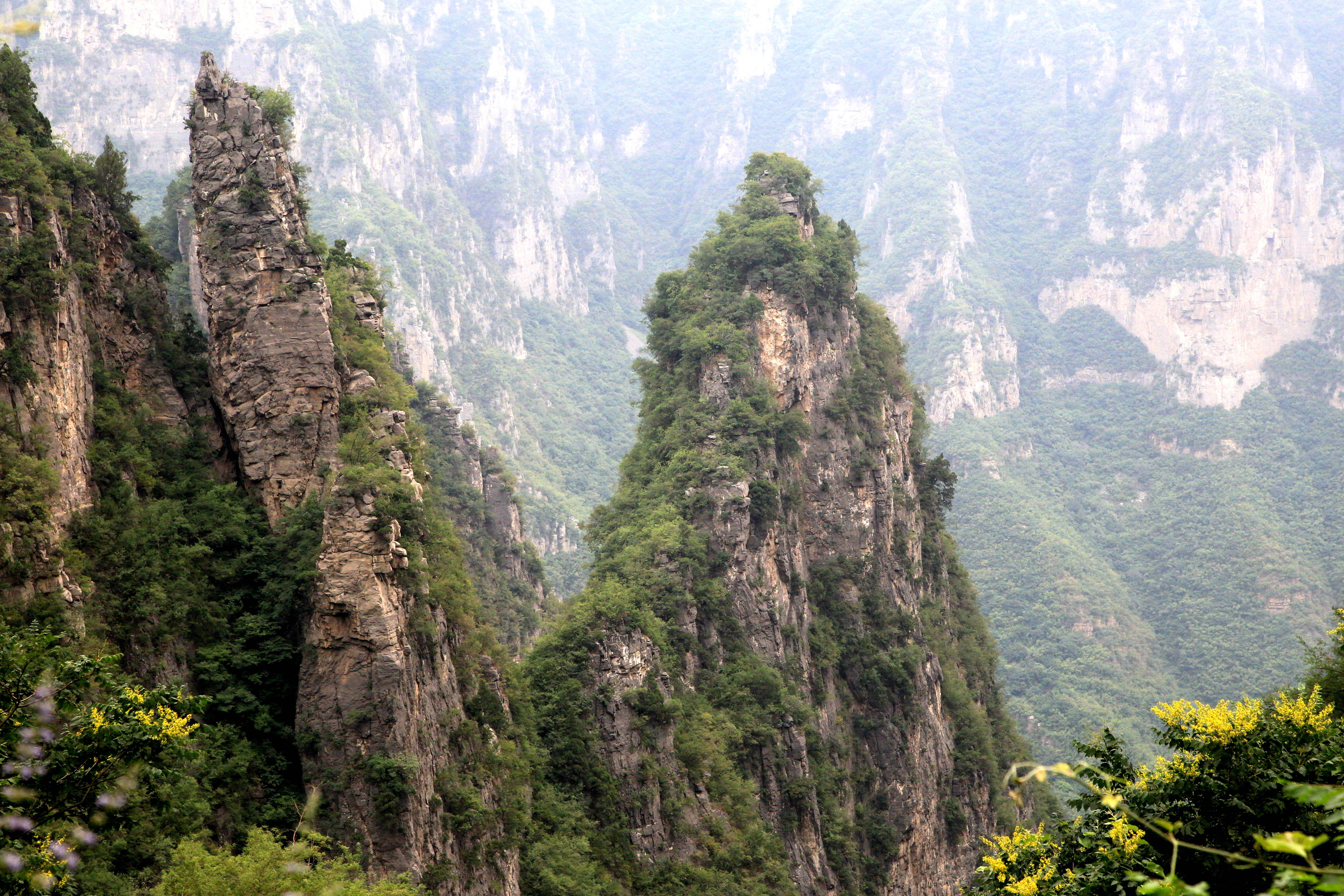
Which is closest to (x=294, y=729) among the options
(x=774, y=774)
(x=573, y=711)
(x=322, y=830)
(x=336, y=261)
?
(x=322, y=830)

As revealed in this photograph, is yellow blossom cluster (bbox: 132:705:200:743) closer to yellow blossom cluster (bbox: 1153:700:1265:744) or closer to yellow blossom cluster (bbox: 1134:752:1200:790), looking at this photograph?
yellow blossom cluster (bbox: 1153:700:1265:744)

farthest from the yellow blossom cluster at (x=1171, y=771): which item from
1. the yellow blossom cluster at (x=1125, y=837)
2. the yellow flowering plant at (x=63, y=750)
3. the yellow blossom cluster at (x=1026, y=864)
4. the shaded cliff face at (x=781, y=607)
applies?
the shaded cliff face at (x=781, y=607)

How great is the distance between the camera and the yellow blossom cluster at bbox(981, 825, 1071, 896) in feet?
68.8

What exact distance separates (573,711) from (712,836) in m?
7.64

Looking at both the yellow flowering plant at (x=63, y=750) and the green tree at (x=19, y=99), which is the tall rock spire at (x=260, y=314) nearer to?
the green tree at (x=19, y=99)

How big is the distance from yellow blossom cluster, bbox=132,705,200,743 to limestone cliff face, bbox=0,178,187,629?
8183 millimetres

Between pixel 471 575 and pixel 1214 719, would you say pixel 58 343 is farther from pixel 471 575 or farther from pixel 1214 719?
pixel 471 575

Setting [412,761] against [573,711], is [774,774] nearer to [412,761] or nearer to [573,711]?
[573,711]

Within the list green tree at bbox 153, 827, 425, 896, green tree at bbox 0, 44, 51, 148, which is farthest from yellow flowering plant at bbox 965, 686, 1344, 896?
green tree at bbox 0, 44, 51, 148

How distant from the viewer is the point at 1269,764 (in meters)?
19.5

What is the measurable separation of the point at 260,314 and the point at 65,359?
6.63m

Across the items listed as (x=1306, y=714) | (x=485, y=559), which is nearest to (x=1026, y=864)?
(x=1306, y=714)

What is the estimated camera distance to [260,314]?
1324 inches

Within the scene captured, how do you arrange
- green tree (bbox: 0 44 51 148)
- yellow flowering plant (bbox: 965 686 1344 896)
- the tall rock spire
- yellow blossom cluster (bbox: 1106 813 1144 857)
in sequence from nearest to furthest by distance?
yellow flowering plant (bbox: 965 686 1344 896)
yellow blossom cluster (bbox: 1106 813 1144 857)
green tree (bbox: 0 44 51 148)
the tall rock spire
